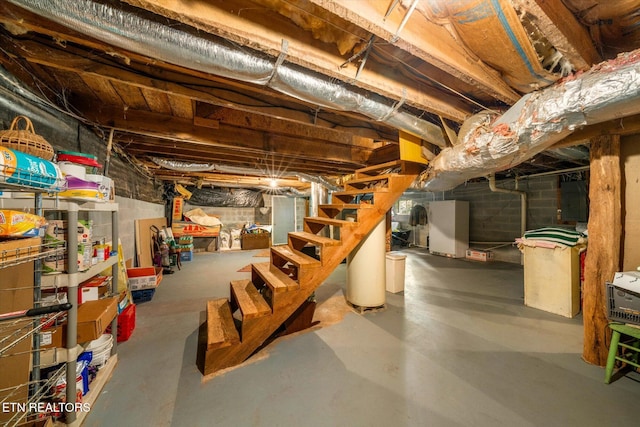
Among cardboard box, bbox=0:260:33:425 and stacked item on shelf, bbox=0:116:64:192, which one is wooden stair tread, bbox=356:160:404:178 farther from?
cardboard box, bbox=0:260:33:425

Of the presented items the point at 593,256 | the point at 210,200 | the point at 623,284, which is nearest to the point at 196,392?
the point at 623,284

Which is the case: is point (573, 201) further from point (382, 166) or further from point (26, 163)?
point (26, 163)

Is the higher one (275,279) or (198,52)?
(198,52)

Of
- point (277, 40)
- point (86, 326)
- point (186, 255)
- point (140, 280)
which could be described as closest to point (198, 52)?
point (277, 40)

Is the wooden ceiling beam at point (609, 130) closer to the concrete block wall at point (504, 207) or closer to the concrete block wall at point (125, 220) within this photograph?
the concrete block wall at point (504, 207)

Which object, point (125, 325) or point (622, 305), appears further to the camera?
point (125, 325)

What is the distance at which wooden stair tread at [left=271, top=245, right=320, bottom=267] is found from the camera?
195cm

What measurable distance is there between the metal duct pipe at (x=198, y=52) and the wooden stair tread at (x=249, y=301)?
154 centimetres

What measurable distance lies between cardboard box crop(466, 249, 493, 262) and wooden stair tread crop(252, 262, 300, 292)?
5026 mm

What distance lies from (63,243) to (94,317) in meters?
0.44

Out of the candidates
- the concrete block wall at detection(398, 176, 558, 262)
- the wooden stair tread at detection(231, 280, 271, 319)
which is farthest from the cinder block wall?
the wooden stair tread at detection(231, 280, 271, 319)

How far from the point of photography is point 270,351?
6.23 ft

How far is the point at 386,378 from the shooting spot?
158 cm

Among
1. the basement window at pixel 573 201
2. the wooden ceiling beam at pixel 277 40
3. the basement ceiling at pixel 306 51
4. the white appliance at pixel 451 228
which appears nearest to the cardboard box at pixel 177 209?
the basement ceiling at pixel 306 51
